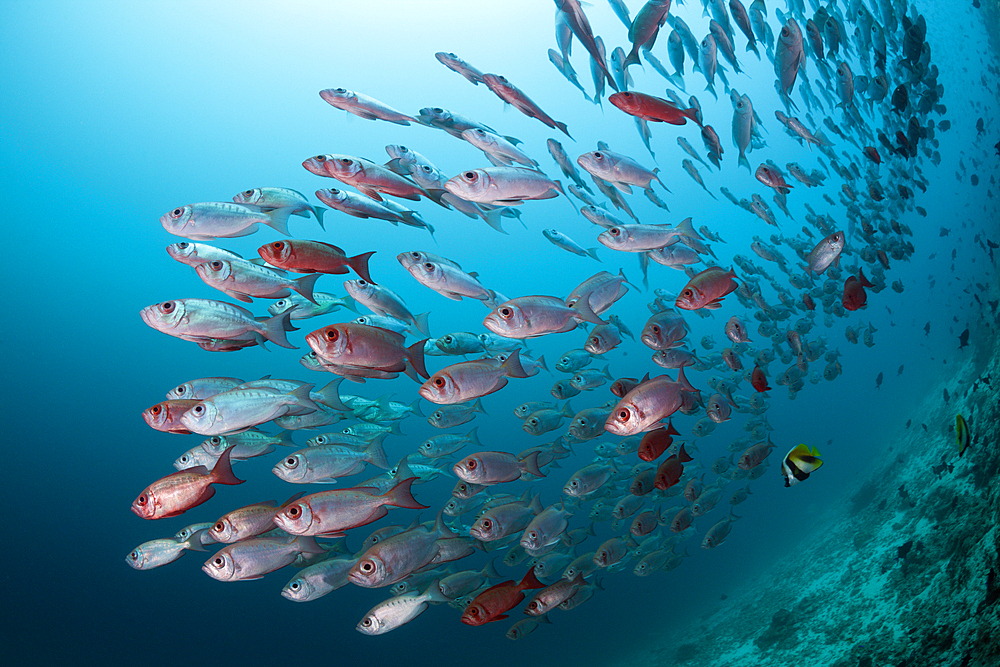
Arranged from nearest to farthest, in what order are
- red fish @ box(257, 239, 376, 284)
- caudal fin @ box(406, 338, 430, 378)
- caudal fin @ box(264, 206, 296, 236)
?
1. red fish @ box(257, 239, 376, 284)
2. caudal fin @ box(406, 338, 430, 378)
3. caudal fin @ box(264, 206, 296, 236)

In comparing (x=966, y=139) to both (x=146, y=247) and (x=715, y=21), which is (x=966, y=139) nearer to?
(x=715, y=21)

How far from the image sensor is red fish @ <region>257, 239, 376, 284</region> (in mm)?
2592

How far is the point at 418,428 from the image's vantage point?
199 feet

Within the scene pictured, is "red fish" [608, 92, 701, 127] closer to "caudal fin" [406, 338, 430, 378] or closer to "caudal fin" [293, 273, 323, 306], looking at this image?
"caudal fin" [406, 338, 430, 378]

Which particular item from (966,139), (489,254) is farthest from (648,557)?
(966,139)

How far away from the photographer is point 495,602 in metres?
3.20

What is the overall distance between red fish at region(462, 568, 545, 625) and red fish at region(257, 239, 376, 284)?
2.53 m

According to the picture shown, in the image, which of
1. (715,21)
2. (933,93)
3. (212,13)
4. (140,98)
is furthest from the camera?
(140,98)

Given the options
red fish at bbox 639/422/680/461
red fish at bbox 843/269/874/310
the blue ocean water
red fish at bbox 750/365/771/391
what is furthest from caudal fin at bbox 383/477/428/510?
the blue ocean water

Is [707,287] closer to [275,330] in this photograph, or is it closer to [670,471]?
[670,471]

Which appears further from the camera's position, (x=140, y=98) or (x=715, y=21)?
(x=140, y=98)

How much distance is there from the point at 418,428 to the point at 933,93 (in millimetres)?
59677

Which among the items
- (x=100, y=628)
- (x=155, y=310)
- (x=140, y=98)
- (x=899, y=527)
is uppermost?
(x=140, y=98)

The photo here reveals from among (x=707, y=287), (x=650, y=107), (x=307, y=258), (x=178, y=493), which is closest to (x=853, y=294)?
(x=707, y=287)
